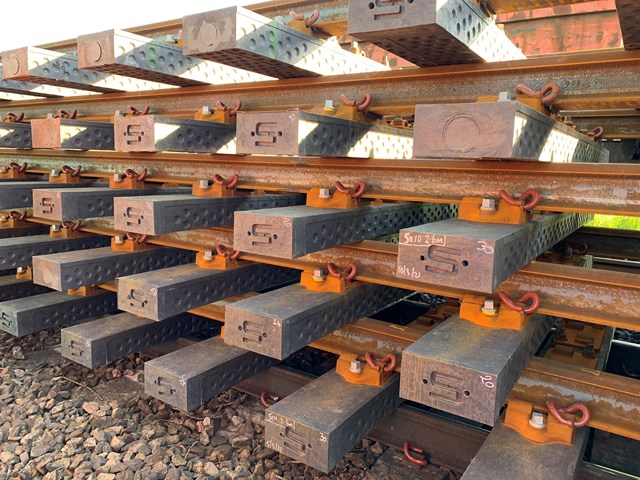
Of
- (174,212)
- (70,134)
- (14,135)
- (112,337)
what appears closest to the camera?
(174,212)

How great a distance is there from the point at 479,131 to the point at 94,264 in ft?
10.1

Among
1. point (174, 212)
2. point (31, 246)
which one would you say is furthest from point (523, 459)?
point (31, 246)

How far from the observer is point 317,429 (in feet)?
8.26

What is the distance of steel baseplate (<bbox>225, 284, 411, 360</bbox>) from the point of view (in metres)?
2.55

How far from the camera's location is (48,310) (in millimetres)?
4238

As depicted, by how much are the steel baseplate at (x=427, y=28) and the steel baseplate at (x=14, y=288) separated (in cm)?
464

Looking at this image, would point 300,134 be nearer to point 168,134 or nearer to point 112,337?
point 168,134

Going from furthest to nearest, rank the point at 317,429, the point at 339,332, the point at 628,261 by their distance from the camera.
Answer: the point at 628,261, the point at 339,332, the point at 317,429

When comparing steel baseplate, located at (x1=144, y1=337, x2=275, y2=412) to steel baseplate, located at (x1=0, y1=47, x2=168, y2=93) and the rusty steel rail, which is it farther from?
steel baseplate, located at (x1=0, y1=47, x2=168, y2=93)

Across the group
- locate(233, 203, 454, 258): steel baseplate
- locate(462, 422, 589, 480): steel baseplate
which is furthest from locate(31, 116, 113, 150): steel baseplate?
locate(462, 422, 589, 480): steel baseplate

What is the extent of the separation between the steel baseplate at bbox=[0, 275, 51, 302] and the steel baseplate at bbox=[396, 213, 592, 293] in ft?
15.3

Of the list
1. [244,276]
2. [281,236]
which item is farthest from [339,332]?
[281,236]

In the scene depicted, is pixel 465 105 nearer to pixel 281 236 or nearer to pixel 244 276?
pixel 281 236

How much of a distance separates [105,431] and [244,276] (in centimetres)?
143
